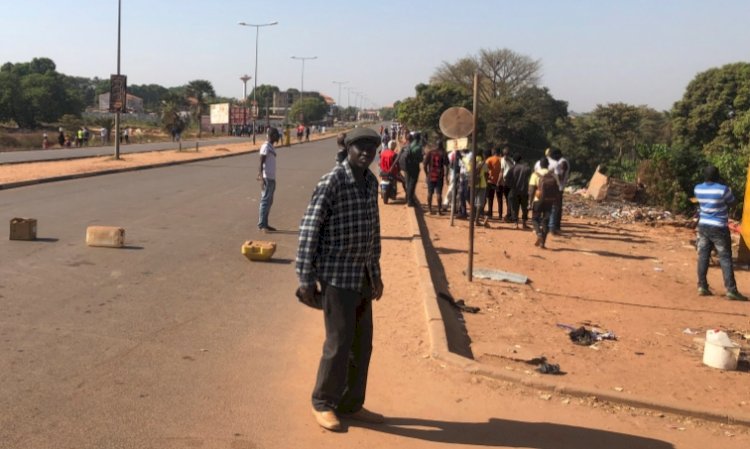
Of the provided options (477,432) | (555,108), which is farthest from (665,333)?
(555,108)

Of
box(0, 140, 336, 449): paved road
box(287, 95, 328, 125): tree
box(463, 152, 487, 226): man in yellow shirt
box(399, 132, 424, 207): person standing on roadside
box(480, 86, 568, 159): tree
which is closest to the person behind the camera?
box(0, 140, 336, 449): paved road

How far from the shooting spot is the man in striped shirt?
325 inches

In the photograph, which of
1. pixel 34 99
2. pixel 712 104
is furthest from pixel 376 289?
pixel 34 99

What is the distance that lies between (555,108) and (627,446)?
197 ft

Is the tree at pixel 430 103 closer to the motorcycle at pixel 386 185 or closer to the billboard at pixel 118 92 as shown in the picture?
the billboard at pixel 118 92

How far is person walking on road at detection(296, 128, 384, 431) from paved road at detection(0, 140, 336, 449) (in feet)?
2.07

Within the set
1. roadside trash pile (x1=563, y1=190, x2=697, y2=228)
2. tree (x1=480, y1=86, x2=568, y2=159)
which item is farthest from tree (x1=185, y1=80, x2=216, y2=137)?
roadside trash pile (x1=563, y1=190, x2=697, y2=228)

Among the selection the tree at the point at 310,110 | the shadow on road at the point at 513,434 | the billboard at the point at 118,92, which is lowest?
the shadow on road at the point at 513,434

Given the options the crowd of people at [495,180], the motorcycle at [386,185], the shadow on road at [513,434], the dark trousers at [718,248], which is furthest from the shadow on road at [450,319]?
the motorcycle at [386,185]

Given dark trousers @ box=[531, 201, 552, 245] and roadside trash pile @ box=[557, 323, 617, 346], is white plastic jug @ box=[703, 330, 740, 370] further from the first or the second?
dark trousers @ box=[531, 201, 552, 245]

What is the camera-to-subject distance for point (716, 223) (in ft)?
27.2

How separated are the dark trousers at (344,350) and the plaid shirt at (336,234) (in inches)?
4.2

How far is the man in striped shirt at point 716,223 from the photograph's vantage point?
826 centimetres

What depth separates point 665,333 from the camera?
6.83 meters
